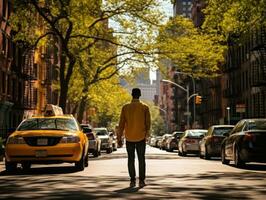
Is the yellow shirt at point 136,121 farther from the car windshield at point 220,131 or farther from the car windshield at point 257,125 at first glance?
the car windshield at point 220,131

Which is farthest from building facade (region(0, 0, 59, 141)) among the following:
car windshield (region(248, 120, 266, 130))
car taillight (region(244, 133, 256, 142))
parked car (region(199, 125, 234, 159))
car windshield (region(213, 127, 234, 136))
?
car taillight (region(244, 133, 256, 142))

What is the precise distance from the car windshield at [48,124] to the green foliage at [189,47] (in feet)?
65.6

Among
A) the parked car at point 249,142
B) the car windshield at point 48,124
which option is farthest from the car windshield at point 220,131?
the car windshield at point 48,124

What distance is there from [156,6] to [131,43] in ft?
13.8

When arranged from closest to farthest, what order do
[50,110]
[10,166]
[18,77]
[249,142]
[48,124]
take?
[10,166]
[48,124]
[249,142]
[50,110]
[18,77]

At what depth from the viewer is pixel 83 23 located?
120 feet

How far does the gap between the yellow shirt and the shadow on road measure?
3.33 feet

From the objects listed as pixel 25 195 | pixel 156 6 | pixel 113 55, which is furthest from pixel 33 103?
pixel 25 195

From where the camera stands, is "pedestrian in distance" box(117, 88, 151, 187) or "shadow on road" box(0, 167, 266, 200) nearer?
"shadow on road" box(0, 167, 266, 200)

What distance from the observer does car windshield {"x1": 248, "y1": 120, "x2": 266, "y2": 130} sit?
18.9m

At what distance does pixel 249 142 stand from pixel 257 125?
0.92m

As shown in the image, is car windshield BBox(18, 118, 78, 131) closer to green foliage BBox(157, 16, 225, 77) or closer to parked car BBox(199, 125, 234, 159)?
parked car BBox(199, 125, 234, 159)

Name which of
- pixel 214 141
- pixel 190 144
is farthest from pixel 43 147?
pixel 190 144

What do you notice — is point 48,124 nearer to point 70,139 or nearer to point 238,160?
point 70,139
